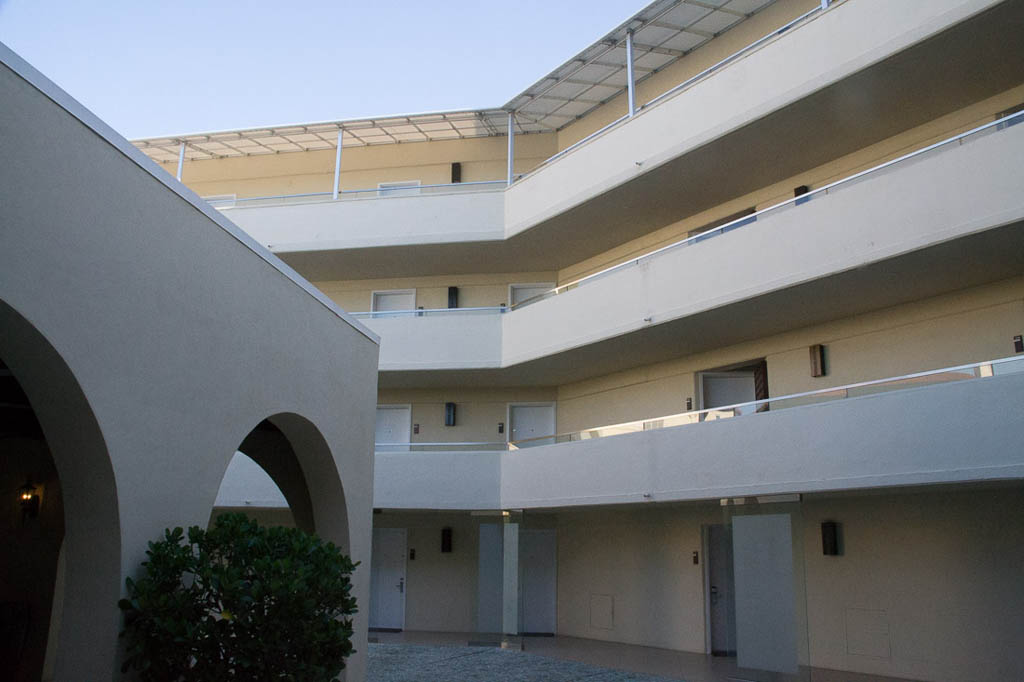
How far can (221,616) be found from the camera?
5.44m

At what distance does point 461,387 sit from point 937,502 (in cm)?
1087

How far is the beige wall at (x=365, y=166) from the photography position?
21.7 m

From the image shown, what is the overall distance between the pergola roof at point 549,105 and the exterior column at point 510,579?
920cm

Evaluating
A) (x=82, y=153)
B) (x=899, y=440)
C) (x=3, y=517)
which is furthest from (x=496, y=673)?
(x=82, y=153)

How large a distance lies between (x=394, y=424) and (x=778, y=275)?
10701 mm

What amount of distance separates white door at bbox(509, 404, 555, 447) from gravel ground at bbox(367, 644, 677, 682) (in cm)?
525

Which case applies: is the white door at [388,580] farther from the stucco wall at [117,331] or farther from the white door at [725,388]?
the stucco wall at [117,331]

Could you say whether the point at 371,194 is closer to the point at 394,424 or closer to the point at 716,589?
the point at 394,424

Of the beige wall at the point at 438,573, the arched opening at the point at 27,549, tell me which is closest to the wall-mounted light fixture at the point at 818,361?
the beige wall at the point at 438,573

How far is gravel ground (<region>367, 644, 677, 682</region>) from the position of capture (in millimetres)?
13039

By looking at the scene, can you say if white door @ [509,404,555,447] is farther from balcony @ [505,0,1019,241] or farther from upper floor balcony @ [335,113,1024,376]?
balcony @ [505,0,1019,241]

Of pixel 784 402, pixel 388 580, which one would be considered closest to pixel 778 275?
pixel 784 402

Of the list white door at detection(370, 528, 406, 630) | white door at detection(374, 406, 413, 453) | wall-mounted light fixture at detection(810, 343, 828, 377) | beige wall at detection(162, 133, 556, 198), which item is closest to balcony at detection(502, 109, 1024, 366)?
wall-mounted light fixture at detection(810, 343, 828, 377)

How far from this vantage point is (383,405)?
21109 mm
